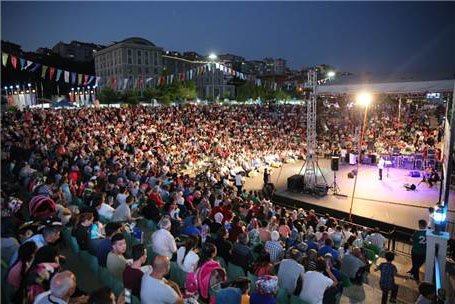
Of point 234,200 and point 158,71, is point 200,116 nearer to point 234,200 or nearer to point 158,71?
point 234,200

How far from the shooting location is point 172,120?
24.5m

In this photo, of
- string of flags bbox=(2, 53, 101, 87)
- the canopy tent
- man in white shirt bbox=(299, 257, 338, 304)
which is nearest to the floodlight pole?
the canopy tent

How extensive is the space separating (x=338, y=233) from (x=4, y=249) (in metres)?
6.50

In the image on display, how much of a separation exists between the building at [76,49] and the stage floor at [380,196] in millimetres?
100459

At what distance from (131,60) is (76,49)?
48619mm

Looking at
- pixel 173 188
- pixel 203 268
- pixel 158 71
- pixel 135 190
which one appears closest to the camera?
pixel 203 268

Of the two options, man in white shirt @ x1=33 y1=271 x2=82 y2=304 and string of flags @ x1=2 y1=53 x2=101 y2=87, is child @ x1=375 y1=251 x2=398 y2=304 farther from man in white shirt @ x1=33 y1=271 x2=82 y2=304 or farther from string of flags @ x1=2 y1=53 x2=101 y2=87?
string of flags @ x1=2 y1=53 x2=101 y2=87

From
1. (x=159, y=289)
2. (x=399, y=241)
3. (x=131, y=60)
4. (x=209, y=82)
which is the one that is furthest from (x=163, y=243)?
(x=209, y=82)

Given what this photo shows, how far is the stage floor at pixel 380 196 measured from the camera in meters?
12.2

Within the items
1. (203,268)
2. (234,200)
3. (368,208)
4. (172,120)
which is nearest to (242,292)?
(203,268)

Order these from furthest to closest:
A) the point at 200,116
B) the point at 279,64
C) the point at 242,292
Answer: the point at 279,64 < the point at 200,116 < the point at 242,292

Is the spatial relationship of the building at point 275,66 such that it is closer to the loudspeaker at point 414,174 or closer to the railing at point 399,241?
the loudspeaker at point 414,174

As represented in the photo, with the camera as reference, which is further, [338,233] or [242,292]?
[338,233]

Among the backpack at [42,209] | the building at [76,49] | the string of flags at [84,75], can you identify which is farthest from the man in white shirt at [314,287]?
the building at [76,49]
